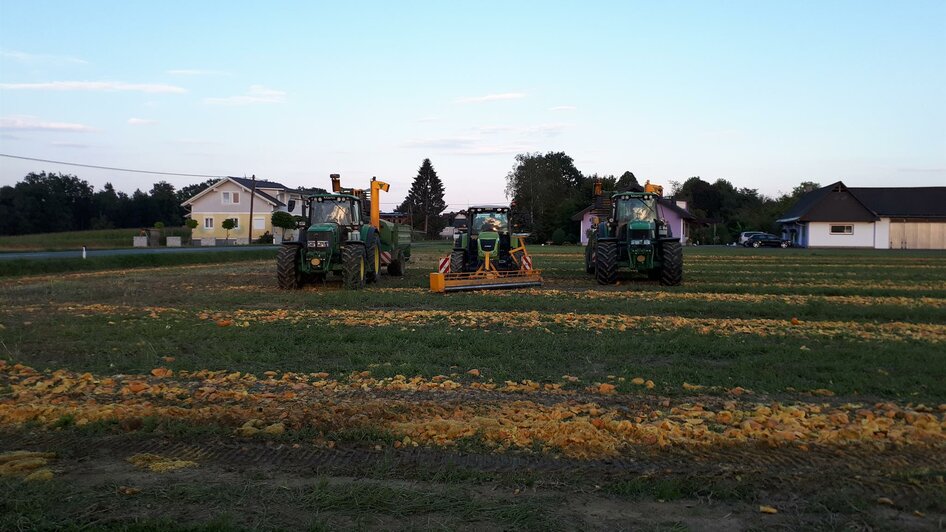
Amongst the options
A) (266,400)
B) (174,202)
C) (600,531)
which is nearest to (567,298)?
(266,400)

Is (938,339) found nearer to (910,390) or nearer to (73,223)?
(910,390)

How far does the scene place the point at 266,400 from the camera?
745cm

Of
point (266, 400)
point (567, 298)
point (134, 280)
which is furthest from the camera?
point (134, 280)

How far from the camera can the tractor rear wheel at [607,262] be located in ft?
70.2

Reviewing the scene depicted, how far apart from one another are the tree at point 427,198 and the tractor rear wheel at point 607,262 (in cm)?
9355

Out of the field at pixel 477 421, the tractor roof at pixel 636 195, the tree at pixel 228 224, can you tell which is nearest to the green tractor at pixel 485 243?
the tractor roof at pixel 636 195

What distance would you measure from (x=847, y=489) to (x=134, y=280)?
77.7 feet

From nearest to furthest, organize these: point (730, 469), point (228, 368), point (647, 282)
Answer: point (730, 469) < point (228, 368) < point (647, 282)

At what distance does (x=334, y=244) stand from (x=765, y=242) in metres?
55.9

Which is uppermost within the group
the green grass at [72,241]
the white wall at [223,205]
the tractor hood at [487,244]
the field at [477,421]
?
the white wall at [223,205]

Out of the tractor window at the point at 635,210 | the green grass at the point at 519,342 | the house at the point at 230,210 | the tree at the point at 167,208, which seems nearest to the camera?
the green grass at the point at 519,342

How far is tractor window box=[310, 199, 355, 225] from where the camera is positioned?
2138 centimetres

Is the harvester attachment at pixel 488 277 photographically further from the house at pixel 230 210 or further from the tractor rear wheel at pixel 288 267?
the house at pixel 230 210

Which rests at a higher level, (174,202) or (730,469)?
(174,202)
